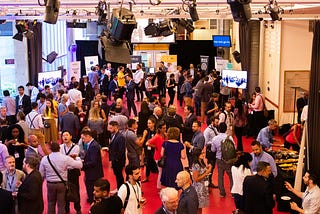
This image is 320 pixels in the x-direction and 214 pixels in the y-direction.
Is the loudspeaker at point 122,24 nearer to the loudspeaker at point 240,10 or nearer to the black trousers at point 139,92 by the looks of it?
the loudspeaker at point 240,10

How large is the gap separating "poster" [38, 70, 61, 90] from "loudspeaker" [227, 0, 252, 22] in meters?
9.37

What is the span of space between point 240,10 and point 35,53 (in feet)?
35.5

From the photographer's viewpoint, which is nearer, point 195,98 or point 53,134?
point 53,134

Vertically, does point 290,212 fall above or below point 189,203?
below

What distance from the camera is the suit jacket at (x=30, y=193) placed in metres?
5.89

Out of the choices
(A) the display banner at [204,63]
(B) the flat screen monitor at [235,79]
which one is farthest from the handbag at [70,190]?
(A) the display banner at [204,63]

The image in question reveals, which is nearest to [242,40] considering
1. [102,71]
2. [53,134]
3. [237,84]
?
[237,84]

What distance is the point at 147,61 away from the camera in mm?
23219

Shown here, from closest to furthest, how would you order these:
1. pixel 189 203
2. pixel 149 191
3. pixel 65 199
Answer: pixel 189 203
pixel 65 199
pixel 149 191

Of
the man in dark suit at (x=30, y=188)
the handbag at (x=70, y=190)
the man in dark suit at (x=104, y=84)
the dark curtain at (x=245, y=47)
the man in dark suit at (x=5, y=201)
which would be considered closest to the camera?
the man in dark suit at (x=5, y=201)

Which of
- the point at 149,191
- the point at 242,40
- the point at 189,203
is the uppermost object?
the point at 242,40

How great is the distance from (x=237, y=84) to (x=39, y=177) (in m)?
9.51

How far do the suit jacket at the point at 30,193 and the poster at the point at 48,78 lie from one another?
28.2ft

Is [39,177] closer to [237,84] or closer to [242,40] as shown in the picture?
[237,84]
